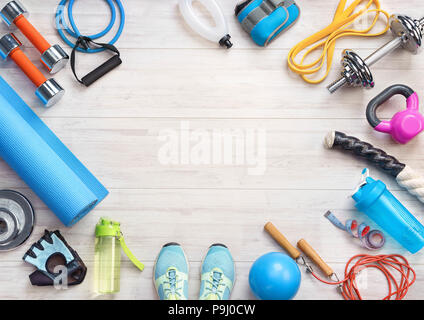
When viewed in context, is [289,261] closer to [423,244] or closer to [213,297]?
[213,297]

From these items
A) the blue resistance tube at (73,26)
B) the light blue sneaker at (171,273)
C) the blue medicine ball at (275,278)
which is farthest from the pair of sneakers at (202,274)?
the blue resistance tube at (73,26)

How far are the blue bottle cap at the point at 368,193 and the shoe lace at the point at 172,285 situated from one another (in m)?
0.63

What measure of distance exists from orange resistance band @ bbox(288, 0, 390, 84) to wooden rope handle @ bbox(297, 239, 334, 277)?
21.9 inches

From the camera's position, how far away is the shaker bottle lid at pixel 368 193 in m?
1.31

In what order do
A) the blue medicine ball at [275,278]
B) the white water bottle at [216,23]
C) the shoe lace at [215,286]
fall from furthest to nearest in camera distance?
the white water bottle at [216,23] → the shoe lace at [215,286] → the blue medicine ball at [275,278]

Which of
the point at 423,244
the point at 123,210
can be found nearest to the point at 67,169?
the point at 123,210

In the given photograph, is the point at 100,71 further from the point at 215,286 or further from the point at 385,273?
the point at 385,273

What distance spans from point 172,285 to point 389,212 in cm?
73

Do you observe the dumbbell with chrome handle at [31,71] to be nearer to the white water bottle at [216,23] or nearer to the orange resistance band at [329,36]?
the white water bottle at [216,23]

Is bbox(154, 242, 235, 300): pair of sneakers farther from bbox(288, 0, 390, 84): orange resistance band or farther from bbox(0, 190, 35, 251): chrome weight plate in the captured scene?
bbox(288, 0, 390, 84): orange resistance band

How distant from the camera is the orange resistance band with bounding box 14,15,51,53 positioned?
1.39 meters

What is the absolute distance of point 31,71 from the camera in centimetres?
139

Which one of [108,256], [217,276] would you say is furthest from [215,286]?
[108,256]

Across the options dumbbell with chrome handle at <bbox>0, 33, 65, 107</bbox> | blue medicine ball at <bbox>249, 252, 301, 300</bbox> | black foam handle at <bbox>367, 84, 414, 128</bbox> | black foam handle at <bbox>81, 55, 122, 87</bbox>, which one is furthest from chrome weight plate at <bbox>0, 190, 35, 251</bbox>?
black foam handle at <bbox>367, 84, 414, 128</bbox>
